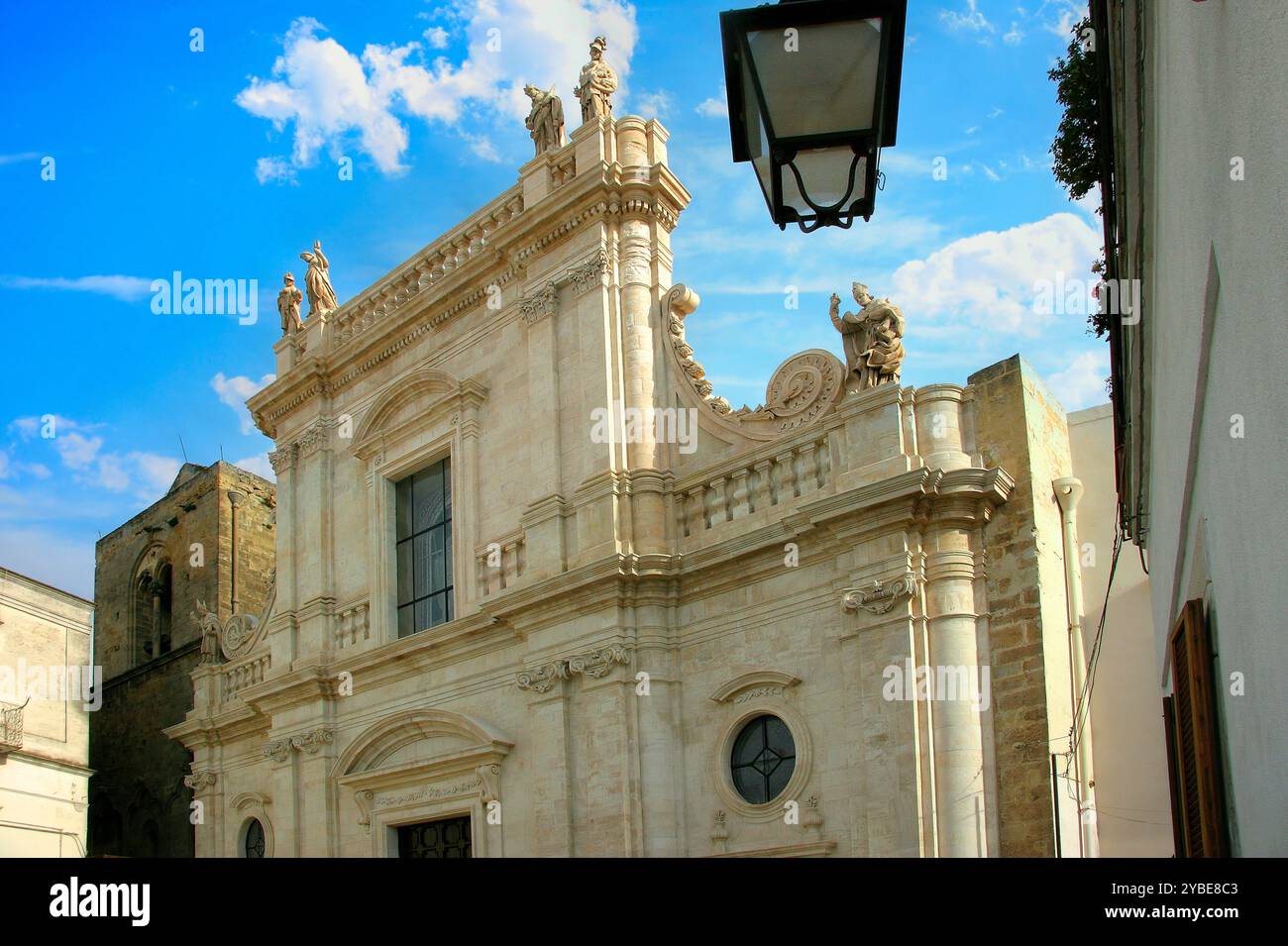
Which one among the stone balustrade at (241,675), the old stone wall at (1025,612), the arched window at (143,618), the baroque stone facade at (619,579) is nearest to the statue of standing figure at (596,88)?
the baroque stone facade at (619,579)

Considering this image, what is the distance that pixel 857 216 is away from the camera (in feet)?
12.7

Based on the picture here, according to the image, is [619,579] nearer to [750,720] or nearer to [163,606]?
[750,720]

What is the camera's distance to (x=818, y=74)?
3662mm

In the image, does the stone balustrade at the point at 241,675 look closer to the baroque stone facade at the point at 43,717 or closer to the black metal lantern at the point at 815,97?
the baroque stone facade at the point at 43,717

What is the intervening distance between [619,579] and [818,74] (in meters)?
11.1

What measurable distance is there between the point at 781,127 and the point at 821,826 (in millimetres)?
10174

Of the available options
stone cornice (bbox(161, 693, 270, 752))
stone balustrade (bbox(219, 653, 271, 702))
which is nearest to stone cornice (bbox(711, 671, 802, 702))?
stone cornice (bbox(161, 693, 270, 752))

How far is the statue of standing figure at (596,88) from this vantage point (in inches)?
659

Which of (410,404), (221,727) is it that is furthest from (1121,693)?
(221,727)

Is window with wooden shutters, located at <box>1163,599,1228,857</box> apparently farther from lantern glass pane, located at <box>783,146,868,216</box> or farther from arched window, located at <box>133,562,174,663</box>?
arched window, located at <box>133,562,174,663</box>

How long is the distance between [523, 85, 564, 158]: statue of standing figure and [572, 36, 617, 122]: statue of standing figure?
417mm

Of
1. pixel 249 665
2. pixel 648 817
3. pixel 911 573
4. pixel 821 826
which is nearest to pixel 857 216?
pixel 911 573

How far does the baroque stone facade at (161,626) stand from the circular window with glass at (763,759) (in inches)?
572
